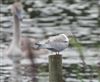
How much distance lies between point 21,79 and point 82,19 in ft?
20.2

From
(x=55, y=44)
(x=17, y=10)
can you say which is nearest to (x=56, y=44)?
(x=55, y=44)

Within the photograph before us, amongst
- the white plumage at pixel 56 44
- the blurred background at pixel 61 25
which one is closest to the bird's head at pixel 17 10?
the blurred background at pixel 61 25

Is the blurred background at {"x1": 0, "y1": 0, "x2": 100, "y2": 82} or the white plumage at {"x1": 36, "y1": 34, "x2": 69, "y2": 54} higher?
the blurred background at {"x1": 0, "y1": 0, "x2": 100, "y2": 82}

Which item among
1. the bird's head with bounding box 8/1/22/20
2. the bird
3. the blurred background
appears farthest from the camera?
the bird's head with bounding box 8/1/22/20

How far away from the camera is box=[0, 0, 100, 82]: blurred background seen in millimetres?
10602

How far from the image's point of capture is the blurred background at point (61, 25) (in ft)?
34.8

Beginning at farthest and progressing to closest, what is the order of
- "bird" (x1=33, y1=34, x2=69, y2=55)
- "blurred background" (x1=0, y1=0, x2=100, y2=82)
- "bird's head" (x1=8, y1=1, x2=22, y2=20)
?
"bird's head" (x1=8, y1=1, x2=22, y2=20), "blurred background" (x1=0, y1=0, x2=100, y2=82), "bird" (x1=33, y1=34, x2=69, y2=55)

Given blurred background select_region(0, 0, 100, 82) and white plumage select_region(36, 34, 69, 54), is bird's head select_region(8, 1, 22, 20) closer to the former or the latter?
blurred background select_region(0, 0, 100, 82)

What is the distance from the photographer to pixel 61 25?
13578 mm

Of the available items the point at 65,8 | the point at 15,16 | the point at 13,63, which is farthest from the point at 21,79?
the point at 65,8

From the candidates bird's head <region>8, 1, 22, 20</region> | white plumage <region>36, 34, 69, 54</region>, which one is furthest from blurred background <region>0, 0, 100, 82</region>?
white plumage <region>36, 34, 69, 54</region>

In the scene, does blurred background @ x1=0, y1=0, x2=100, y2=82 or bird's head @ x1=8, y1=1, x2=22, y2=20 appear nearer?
blurred background @ x1=0, y1=0, x2=100, y2=82

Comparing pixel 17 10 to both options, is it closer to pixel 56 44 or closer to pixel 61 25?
pixel 61 25

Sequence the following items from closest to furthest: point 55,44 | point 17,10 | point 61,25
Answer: point 55,44 → point 17,10 → point 61,25
